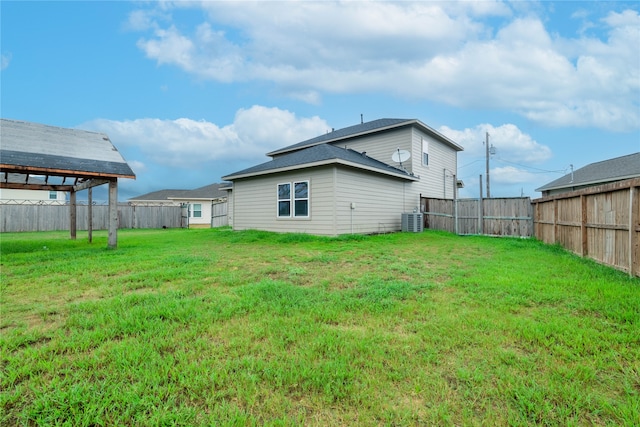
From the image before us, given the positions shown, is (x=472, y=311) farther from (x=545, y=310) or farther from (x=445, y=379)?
(x=445, y=379)

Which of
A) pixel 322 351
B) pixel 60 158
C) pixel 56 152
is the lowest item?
pixel 322 351

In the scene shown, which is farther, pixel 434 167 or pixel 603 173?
pixel 603 173

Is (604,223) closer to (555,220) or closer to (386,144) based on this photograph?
(555,220)

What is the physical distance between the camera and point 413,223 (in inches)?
508

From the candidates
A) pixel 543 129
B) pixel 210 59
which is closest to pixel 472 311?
pixel 210 59

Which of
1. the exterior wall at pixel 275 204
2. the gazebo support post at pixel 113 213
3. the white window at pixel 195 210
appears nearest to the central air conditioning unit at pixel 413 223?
the exterior wall at pixel 275 204

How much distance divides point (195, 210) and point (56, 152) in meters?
19.6

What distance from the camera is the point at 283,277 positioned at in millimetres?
4746

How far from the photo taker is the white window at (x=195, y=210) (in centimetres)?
2732

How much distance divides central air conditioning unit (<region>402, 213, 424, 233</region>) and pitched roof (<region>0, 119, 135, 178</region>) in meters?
10.9

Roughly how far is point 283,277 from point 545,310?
3.52m

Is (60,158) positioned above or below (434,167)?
below

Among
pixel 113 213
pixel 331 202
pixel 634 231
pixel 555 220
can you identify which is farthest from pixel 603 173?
pixel 113 213

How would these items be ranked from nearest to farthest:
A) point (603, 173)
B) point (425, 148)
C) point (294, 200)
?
point (294, 200) → point (425, 148) → point (603, 173)
